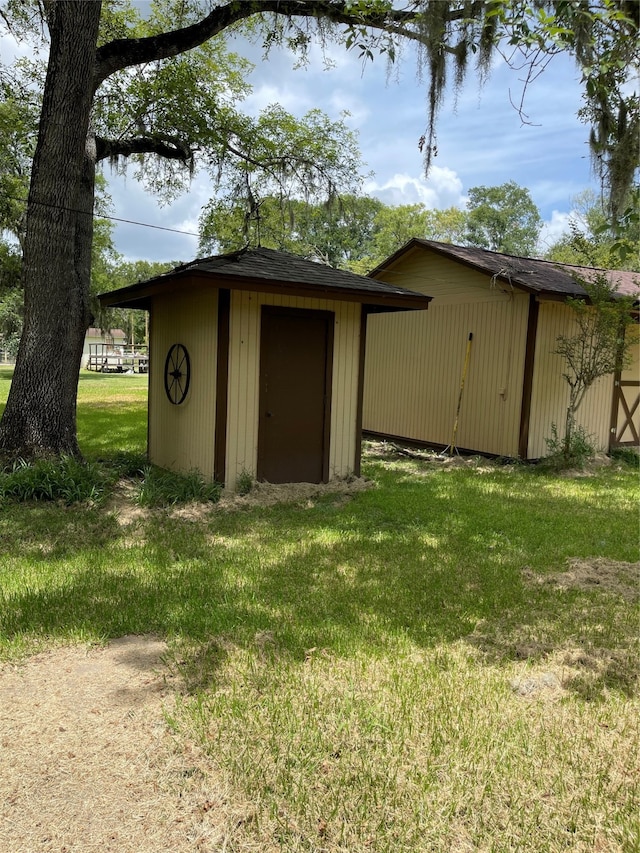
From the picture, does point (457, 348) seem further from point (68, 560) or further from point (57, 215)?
point (68, 560)

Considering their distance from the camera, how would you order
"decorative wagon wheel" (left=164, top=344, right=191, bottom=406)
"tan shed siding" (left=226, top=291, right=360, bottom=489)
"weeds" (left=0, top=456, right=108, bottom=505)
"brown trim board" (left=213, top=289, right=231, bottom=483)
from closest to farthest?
"weeds" (left=0, top=456, right=108, bottom=505) → "brown trim board" (left=213, top=289, right=231, bottom=483) → "tan shed siding" (left=226, top=291, right=360, bottom=489) → "decorative wagon wheel" (left=164, top=344, right=191, bottom=406)

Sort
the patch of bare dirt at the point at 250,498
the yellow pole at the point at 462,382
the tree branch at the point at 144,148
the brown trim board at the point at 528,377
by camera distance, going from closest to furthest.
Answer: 1. the patch of bare dirt at the point at 250,498
2. the brown trim board at the point at 528,377
3. the yellow pole at the point at 462,382
4. the tree branch at the point at 144,148

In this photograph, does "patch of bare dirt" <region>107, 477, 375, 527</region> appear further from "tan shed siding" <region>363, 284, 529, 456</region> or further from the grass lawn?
"tan shed siding" <region>363, 284, 529, 456</region>

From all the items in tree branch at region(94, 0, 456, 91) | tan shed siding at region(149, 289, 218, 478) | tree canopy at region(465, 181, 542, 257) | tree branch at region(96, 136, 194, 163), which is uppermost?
tree canopy at region(465, 181, 542, 257)

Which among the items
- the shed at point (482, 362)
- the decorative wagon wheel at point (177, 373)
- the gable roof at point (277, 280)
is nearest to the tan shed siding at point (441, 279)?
the shed at point (482, 362)

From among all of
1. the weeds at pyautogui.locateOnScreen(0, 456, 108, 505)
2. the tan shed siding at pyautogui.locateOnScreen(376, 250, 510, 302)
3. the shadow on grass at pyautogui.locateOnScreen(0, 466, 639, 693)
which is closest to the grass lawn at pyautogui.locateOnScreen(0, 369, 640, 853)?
the shadow on grass at pyautogui.locateOnScreen(0, 466, 639, 693)

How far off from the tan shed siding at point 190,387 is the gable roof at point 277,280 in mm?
367

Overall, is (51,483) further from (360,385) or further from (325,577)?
(360,385)

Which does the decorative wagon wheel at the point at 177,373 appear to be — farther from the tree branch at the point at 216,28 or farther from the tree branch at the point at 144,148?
the tree branch at the point at 144,148

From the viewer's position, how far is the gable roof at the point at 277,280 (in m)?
6.32

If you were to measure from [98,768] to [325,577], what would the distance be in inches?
89.5

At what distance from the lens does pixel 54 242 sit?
7047mm

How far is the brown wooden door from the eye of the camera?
7.14 m

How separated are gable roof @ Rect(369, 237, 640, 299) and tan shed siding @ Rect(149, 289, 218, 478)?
4779 mm
